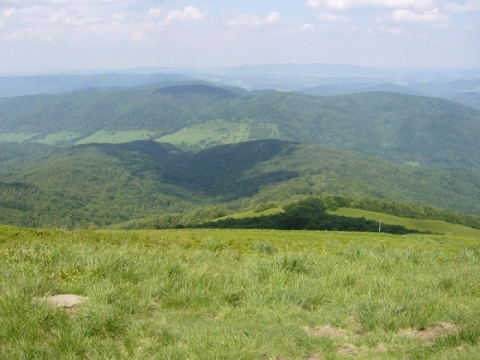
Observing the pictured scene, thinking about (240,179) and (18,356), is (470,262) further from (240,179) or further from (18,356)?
(240,179)

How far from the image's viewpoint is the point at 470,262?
928cm

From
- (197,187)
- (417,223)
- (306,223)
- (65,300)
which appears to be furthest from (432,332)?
(197,187)

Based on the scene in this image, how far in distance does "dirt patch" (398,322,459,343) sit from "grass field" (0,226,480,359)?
0.9 inches

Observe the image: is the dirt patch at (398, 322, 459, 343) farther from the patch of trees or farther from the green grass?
the green grass

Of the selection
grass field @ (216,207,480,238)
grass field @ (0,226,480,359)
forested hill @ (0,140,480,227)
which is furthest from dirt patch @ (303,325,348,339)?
forested hill @ (0,140,480,227)

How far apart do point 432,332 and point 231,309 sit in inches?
101

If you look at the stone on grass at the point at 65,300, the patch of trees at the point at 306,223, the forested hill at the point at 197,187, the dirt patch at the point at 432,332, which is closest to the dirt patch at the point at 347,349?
the dirt patch at the point at 432,332

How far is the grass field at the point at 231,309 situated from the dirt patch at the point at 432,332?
0.07 feet

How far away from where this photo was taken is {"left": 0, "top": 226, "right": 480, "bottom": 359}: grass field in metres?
4.27

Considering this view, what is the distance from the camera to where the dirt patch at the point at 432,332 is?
187 inches

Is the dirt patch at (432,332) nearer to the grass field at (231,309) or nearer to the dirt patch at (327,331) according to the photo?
the grass field at (231,309)

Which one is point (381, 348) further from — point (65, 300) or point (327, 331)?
point (65, 300)

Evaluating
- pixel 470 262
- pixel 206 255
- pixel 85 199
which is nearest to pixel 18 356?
pixel 206 255

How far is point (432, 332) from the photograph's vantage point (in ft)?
16.6
